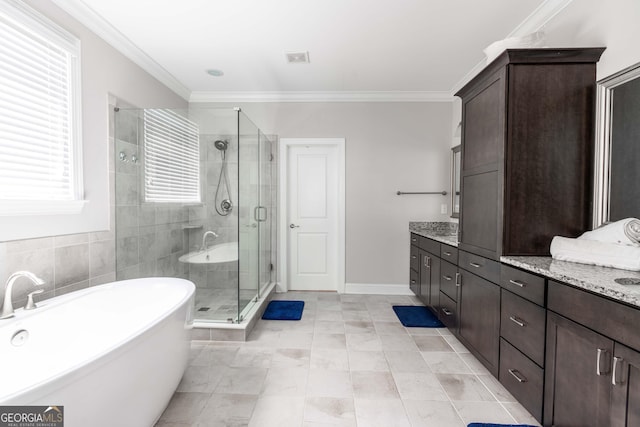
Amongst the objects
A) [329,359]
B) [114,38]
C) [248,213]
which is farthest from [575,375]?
[114,38]

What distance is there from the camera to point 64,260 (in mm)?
1914

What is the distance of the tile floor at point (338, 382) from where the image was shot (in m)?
1.57

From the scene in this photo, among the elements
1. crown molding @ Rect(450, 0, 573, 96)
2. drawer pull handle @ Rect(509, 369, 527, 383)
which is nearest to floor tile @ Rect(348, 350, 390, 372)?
drawer pull handle @ Rect(509, 369, 527, 383)

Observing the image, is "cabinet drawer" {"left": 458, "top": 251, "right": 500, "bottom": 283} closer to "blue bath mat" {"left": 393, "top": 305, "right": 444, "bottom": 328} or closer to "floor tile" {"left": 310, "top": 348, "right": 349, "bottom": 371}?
Result: "blue bath mat" {"left": 393, "top": 305, "right": 444, "bottom": 328}

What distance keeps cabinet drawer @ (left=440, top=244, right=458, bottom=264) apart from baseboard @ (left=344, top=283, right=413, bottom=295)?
3.99ft

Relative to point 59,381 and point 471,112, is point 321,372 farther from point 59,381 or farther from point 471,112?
point 471,112

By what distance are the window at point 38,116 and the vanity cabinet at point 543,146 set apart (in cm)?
290

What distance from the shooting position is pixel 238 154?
2.61 m

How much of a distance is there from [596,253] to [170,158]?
325cm

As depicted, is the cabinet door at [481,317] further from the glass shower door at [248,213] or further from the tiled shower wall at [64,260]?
the tiled shower wall at [64,260]

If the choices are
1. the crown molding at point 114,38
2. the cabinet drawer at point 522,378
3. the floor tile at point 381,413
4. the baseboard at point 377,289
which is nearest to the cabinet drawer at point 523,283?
the cabinet drawer at point 522,378

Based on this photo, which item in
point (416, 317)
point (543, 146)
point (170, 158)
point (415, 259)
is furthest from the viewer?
point (415, 259)

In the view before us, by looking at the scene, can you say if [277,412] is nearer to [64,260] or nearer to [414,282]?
[64,260]

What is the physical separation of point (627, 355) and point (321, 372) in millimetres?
1600
